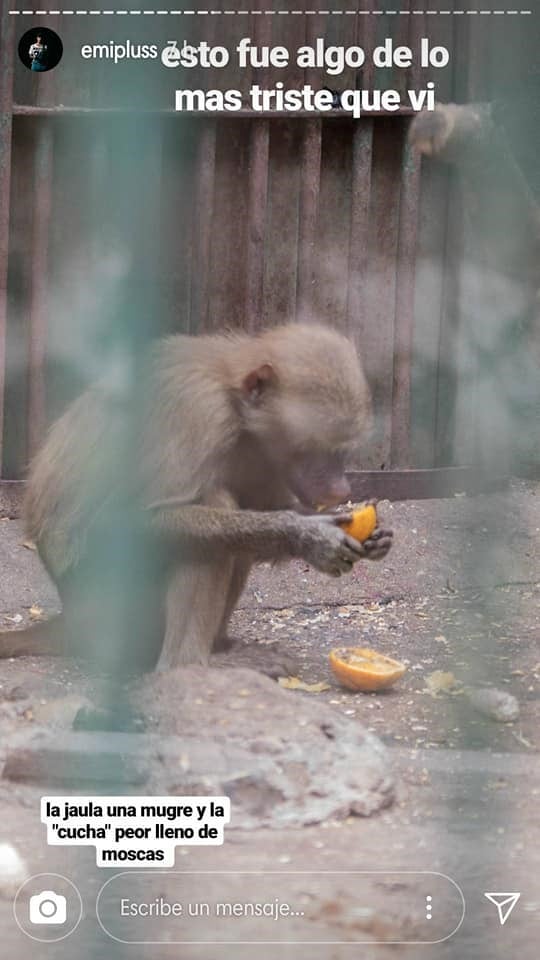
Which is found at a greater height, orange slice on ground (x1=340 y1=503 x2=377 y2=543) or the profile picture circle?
the profile picture circle

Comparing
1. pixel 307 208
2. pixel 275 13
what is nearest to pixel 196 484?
pixel 275 13

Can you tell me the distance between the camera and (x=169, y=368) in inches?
131

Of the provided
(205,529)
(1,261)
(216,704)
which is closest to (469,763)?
(216,704)

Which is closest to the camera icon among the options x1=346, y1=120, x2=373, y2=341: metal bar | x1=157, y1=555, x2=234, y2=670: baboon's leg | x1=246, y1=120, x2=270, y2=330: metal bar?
x1=157, y1=555, x2=234, y2=670: baboon's leg

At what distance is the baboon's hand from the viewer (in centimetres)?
318

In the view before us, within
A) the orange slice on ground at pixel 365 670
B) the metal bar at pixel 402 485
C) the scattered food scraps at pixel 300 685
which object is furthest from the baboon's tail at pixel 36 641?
the metal bar at pixel 402 485

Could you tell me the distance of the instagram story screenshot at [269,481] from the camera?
221 cm

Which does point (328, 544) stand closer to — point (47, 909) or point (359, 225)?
point (47, 909)

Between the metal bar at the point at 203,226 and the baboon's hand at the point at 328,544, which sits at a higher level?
the metal bar at the point at 203,226

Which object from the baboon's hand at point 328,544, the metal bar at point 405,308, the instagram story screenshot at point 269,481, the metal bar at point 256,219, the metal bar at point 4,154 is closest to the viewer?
the instagram story screenshot at point 269,481

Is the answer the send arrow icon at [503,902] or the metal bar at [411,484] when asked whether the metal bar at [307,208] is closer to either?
the metal bar at [411,484]

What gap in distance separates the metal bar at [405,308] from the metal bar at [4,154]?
1139mm

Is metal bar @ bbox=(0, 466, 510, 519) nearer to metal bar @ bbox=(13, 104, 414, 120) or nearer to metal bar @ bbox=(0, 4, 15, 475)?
metal bar @ bbox=(0, 4, 15, 475)

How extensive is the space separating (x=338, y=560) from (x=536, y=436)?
1.91m
